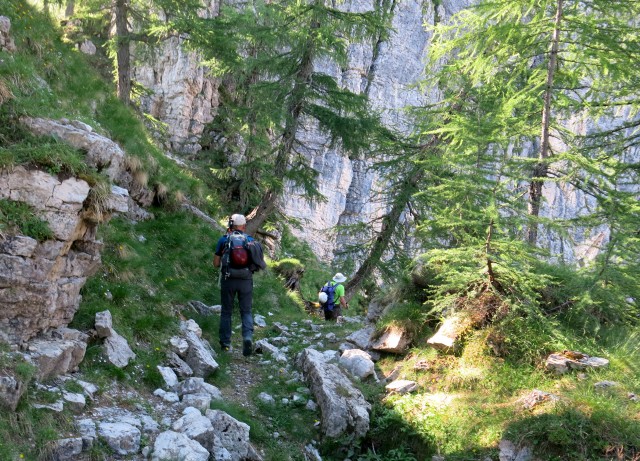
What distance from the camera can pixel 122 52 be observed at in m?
12.3

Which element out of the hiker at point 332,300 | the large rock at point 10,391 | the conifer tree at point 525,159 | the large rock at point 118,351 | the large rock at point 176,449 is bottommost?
the hiker at point 332,300

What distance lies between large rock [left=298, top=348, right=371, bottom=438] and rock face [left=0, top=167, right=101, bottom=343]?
130 inches

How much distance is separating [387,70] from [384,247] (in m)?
39.9

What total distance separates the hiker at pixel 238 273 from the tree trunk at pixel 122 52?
6948 mm

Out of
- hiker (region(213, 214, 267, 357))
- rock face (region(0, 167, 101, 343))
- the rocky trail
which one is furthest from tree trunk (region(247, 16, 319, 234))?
rock face (region(0, 167, 101, 343))

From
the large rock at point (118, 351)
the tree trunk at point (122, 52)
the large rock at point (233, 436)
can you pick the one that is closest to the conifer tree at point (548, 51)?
the large rock at point (233, 436)

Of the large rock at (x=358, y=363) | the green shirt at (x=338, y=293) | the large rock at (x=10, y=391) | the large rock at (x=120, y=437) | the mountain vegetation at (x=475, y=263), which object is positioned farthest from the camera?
the green shirt at (x=338, y=293)

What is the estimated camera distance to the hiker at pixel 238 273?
7.46 m

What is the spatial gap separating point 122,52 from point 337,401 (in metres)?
11.2

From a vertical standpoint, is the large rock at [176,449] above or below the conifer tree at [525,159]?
below

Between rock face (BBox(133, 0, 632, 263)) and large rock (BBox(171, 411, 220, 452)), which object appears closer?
large rock (BBox(171, 411, 220, 452))

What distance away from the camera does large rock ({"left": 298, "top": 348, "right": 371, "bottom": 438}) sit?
5664mm

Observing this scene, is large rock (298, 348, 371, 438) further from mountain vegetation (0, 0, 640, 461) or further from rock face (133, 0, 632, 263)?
rock face (133, 0, 632, 263)

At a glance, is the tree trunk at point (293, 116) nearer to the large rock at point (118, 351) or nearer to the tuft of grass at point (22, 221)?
the large rock at point (118, 351)
